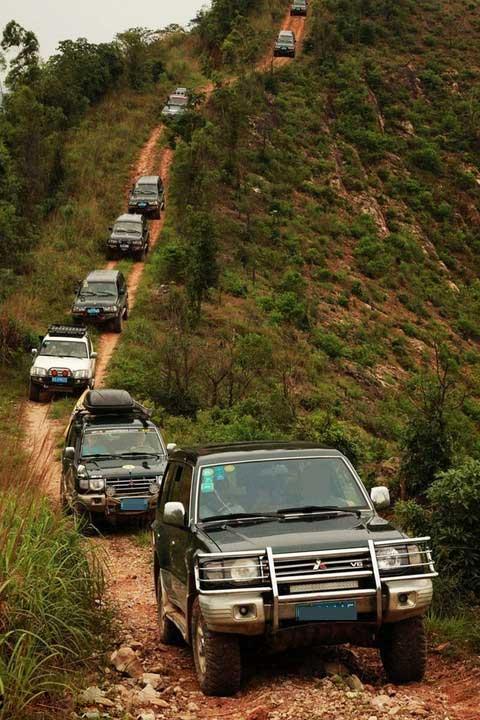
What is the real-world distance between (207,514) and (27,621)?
5.92ft

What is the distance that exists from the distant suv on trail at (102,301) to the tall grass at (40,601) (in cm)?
2167

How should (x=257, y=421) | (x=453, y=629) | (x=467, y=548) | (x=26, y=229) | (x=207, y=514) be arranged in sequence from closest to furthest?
1. (x=207, y=514)
2. (x=453, y=629)
3. (x=467, y=548)
4. (x=257, y=421)
5. (x=26, y=229)

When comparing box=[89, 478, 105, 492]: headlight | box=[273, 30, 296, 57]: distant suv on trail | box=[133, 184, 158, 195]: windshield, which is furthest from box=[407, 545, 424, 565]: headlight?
box=[273, 30, 296, 57]: distant suv on trail

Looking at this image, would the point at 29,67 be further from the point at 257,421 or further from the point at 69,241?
the point at 257,421

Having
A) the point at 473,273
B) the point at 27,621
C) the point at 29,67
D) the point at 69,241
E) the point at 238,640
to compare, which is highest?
the point at 29,67

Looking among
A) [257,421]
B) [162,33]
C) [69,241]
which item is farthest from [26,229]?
[162,33]

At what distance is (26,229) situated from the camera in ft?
117

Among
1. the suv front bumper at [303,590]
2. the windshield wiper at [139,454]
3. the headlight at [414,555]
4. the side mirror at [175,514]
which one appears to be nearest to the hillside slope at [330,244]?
the windshield wiper at [139,454]

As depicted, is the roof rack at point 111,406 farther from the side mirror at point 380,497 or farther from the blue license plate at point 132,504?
the side mirror at point 380,497

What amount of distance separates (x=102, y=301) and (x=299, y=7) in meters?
49.1

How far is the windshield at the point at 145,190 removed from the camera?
42.8 meters

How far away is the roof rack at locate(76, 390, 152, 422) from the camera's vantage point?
15.1 m

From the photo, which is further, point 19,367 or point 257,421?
point 19,367

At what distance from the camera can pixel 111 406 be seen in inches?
597
